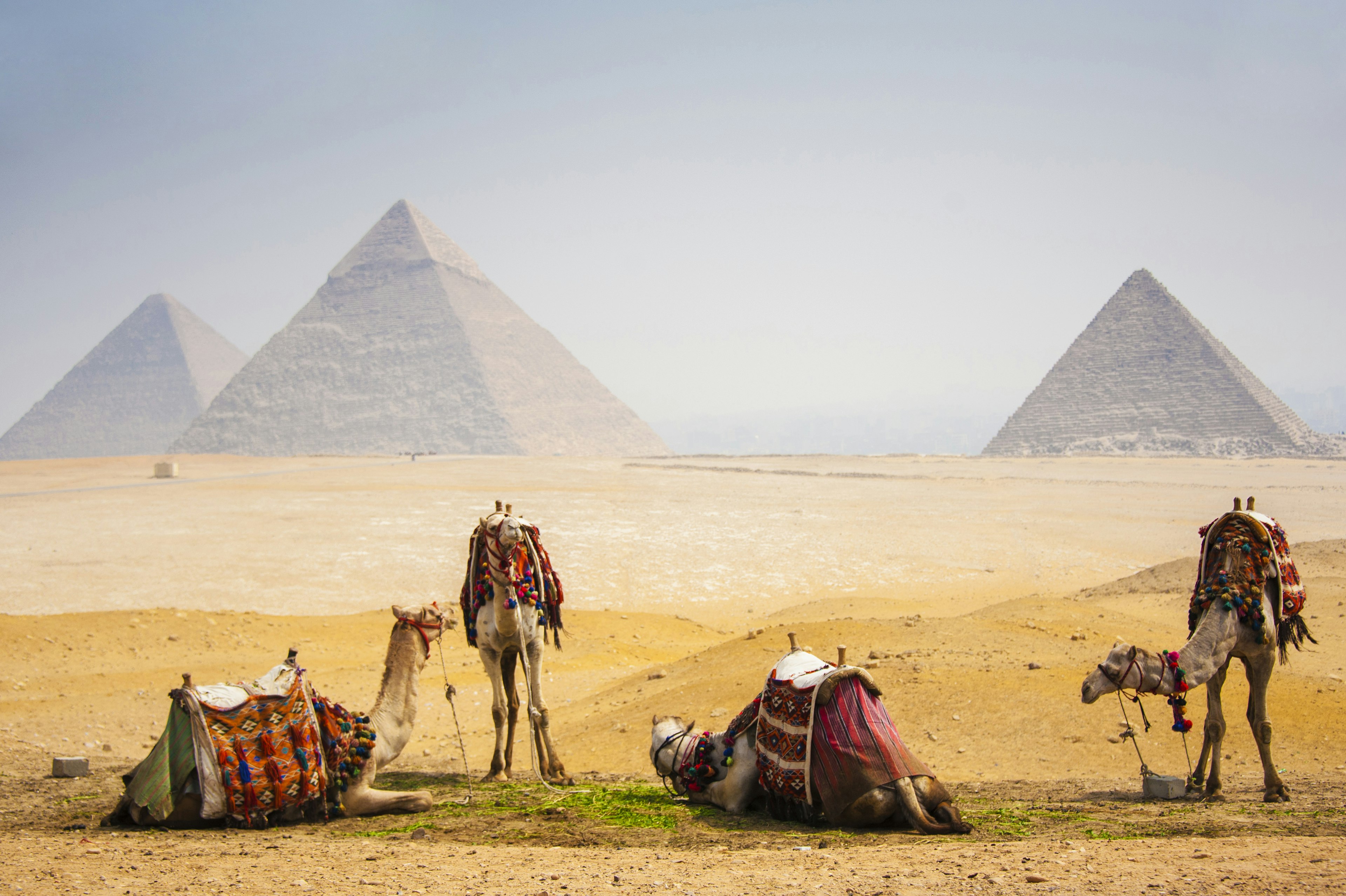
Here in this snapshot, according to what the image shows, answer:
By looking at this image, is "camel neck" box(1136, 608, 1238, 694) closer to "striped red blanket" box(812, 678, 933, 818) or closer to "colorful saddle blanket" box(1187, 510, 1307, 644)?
"colorful saddle blanket" box(1187, 510, 1307, 644)

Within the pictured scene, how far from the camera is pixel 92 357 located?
7121 inches

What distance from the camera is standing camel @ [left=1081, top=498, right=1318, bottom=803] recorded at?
434 centimetres

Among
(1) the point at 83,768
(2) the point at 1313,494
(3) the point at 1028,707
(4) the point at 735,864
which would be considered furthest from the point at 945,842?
(2) the point at 1313,494

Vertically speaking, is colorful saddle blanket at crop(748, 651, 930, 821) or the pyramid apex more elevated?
the pyramid apex

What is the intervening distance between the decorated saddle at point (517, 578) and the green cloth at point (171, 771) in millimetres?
1552

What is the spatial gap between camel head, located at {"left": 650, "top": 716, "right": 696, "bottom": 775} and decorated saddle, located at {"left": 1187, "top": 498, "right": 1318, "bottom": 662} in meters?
2.51

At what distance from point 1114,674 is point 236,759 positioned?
383 cm

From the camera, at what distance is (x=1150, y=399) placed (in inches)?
4579

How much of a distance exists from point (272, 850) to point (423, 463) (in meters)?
50.1

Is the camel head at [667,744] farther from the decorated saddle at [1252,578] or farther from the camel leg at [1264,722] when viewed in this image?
the camel leg at [1264,722]

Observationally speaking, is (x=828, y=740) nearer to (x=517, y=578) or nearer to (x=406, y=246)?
(x=517, y=578)

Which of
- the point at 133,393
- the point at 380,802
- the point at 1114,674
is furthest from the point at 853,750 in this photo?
the point at 133,393

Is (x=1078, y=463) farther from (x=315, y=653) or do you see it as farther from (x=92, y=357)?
(x=92, y=357)

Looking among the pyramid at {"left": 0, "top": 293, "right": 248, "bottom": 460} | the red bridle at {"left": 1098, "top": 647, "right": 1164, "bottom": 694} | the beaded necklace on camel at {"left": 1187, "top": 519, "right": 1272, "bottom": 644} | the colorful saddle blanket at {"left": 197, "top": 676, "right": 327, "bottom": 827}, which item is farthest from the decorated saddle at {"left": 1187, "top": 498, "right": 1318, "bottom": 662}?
the pyramid at {"left": 0, "top": 293, "right": 248, "bottom": 460}
